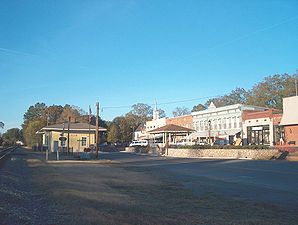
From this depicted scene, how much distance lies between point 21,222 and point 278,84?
242ft

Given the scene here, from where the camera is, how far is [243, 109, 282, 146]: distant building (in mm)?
52438

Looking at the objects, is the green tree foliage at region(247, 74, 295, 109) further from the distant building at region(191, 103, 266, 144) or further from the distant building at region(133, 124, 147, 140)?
the distant building at region(133, 124, 147, 140)

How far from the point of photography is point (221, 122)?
213 feet

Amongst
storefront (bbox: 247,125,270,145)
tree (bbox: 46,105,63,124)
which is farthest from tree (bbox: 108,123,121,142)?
storefront (bbox: 247,125,270,145)

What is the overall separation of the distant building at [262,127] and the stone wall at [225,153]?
13.8 metres

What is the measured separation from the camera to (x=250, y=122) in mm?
57750

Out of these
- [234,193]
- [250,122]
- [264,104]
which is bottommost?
[234,193]

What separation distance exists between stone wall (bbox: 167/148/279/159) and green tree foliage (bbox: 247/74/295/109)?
36061 mm

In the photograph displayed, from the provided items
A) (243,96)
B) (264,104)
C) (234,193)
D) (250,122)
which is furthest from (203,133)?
(234,193)

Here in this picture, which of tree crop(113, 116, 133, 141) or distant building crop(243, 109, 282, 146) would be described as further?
tree crop(113, 116, 133, 141)

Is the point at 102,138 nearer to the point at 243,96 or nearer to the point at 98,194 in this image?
the point at 243,96

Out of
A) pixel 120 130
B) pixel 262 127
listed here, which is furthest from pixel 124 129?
pixel 262 127

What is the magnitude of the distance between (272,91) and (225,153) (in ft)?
136

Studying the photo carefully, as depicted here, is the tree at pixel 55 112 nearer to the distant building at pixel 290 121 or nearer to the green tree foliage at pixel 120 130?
the green tree foliage at pixel 120 130
